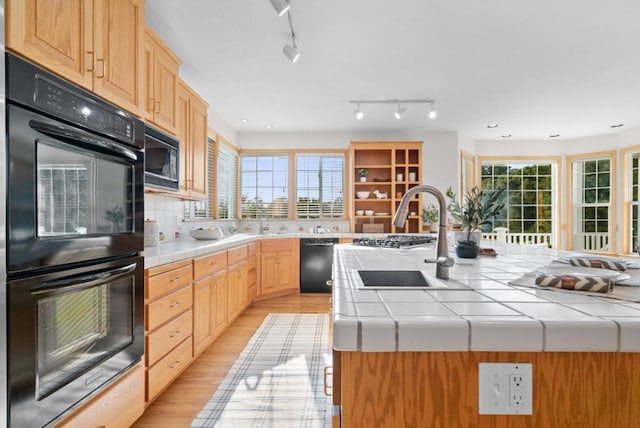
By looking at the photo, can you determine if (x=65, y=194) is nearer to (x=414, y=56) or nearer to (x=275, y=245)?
(x=414, y=56)

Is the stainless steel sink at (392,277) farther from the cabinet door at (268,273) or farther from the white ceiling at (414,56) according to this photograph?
the cabinet door at (268,273)

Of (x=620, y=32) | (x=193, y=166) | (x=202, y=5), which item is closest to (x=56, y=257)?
(x=202, y=5)

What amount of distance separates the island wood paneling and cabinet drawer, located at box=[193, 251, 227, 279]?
201cm

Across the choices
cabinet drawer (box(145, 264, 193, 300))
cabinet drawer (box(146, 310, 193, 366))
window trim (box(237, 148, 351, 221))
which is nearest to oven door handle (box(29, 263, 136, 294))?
cabinet drawer (box(145, 264, 193, 300))

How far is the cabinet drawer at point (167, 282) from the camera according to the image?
186cm

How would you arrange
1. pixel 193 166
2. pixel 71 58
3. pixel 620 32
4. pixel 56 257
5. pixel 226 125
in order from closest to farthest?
pixel 56 257 → pixel 71 58 → pixel 620 32 → pixel 193 166 → pixel 226 125

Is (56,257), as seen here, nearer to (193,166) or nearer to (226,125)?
(193,166)

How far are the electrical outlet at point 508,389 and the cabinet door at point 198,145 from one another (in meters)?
2.98

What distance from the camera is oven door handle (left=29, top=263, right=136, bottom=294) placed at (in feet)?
3.80

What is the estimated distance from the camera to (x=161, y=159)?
2.48m

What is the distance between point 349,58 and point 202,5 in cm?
129

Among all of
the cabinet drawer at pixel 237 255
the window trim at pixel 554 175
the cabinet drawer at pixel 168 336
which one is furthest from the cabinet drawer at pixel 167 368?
the window trim at pixel 554 175

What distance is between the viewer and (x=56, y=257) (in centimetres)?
120

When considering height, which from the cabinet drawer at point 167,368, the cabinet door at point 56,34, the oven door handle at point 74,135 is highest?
the cabinet door at point 56,34
